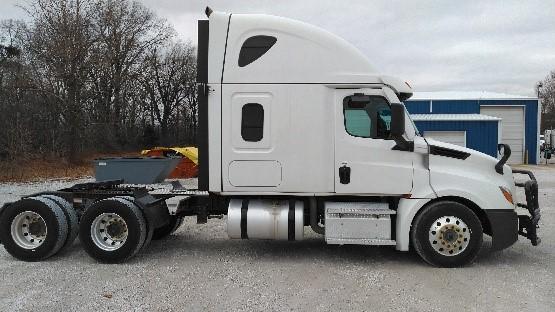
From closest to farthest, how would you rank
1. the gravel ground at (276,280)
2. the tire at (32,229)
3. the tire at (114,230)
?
the gravel ground at (276,280), the tire at (114,230), the tire at (32,229)

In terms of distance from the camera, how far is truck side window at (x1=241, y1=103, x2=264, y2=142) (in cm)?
675

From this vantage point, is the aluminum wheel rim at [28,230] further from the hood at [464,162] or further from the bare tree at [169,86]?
the bare tree at [169,86]

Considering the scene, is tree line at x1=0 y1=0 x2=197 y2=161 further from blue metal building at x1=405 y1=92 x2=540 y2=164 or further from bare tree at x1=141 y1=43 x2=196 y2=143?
blue metal building at x1=405 y1=92 x2=540 y2=164

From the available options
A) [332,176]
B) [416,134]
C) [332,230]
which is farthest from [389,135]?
[332,230]

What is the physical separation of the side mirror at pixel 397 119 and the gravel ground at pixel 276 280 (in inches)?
72.9

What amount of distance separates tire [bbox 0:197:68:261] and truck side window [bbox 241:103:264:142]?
2.92m

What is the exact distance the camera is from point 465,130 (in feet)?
99.9

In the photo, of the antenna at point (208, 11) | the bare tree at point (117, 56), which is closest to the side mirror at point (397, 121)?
the antenna at point (208, 11)

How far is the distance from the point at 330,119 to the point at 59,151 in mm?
22864

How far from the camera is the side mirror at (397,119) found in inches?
249

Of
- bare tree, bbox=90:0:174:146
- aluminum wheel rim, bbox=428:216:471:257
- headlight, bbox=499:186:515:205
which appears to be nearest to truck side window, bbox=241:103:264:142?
aluminum wheel rim, bbox=428:216:471:257

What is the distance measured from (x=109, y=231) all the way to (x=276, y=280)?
8.43ft

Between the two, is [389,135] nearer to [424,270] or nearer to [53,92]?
[424,270]

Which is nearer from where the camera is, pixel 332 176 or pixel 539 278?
pixel 539 278
